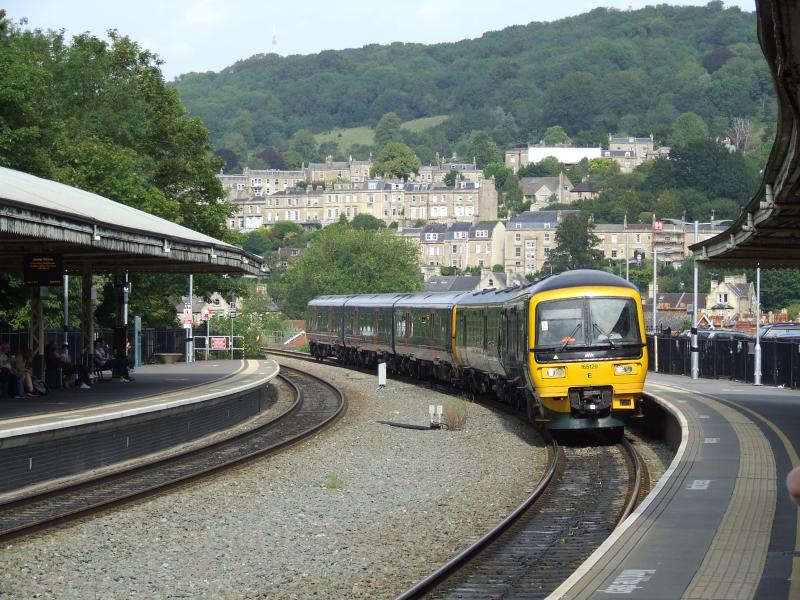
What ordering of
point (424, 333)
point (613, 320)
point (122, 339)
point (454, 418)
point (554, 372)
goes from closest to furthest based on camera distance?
point (554, 372) → point (613, 320) → point (454, 418) → point (122, 339) → point (424, 333)

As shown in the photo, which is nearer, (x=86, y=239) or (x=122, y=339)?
(x=86, y=239)

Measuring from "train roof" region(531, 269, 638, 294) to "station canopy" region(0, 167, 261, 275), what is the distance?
24.4 feet

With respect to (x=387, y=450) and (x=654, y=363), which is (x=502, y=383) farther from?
(x=654, y=363)

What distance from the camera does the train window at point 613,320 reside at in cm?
2406

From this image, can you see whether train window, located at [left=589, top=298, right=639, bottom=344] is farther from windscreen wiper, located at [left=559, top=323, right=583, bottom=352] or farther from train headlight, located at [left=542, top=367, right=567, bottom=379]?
train headlight, located at [left=542, top=367, right=567, bottom=379]

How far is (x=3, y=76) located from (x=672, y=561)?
38191mm

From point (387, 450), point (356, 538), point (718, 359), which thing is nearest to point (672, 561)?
point (356, 538)

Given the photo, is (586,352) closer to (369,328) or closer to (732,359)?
(732,359)

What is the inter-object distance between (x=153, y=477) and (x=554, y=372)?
7278 mm

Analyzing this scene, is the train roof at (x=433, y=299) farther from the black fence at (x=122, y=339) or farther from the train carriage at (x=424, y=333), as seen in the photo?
the black fence at (x=122, y=339)

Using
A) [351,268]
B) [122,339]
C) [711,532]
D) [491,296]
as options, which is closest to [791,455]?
[711,532]

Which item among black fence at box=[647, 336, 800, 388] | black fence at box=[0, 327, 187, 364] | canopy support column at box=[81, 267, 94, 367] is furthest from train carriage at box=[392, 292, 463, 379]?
canopy support column at box=[81, 267, 94, 367]

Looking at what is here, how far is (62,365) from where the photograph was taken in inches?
1245

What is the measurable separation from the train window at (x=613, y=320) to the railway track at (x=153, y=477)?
5.75 metres
